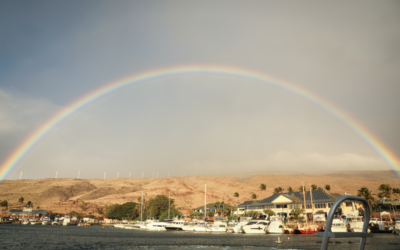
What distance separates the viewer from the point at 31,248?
175ft

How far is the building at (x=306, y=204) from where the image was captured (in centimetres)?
11288

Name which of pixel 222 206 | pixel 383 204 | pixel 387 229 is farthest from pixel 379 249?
pixel 222 206

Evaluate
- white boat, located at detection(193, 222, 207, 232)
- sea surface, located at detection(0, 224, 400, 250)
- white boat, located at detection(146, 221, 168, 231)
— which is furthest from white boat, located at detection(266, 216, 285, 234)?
white boat, located at detection(146, 221, 168, 231)

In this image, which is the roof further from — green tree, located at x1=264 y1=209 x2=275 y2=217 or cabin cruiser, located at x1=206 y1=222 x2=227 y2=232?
cabin cruiser, located at x1=206 y1=222 x2=227 y2=232

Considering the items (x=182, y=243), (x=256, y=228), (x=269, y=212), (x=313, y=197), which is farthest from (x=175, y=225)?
(x=182, y=243)

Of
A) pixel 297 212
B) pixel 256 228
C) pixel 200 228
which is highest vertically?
pixel 297 212

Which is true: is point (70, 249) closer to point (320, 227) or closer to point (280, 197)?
point (320, 227)

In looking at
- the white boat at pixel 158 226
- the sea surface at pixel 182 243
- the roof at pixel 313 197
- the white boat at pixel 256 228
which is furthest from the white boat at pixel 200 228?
the roof at pixel 313 197

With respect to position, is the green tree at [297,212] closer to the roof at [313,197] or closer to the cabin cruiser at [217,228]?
the roof at [313,197]

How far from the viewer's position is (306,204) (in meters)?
122

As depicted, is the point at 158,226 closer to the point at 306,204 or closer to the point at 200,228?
the point at 200,228

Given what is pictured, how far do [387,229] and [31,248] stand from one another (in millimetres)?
105839

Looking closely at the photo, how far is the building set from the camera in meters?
113

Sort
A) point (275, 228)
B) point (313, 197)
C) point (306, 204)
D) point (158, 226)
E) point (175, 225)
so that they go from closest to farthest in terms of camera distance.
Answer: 1. point (275, 228)
2. point (306, 204)
3. point (313, 197)
4. point (175, 225)
5. point (158, 226)
